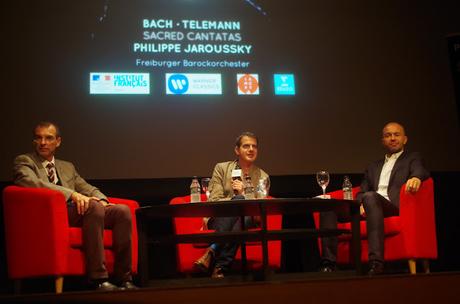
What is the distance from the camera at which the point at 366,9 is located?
4.95 meters

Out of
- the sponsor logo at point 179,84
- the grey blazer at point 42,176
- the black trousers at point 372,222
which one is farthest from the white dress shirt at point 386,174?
the grey blazer at point 42,176

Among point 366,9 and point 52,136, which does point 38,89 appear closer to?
point 52,136

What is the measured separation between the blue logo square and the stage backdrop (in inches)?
0.4

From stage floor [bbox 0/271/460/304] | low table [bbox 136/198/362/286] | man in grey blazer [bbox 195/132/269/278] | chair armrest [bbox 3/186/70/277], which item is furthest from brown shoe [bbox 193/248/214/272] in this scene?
stage floor [bbox 0/271/460/304]

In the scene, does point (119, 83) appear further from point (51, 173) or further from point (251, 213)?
point (251, 213)

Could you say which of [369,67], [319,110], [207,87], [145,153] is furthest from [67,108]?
[369,67]

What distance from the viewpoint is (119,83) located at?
176 inches

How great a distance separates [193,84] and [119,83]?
558 mm

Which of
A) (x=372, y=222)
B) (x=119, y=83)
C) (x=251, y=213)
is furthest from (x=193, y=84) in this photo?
(x=372, y=222)

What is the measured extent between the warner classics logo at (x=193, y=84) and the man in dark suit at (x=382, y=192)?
1332 mm

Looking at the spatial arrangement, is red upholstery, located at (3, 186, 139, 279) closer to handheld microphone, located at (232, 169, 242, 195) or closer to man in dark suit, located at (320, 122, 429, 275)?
handheld microphone, located at (232, 169, 242, 195)

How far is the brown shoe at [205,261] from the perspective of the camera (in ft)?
11.7

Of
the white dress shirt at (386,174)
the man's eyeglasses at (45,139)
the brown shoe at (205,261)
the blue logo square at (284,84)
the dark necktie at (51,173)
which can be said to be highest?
the blue logo square at (284,84)

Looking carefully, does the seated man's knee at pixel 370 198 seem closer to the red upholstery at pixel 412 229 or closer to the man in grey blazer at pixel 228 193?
the red upholstery at pixel 412 229
